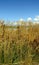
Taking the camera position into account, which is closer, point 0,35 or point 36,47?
point 0,35

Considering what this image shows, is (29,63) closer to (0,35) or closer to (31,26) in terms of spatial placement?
(0,35)

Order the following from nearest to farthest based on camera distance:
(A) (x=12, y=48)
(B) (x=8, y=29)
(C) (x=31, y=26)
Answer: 1. (A) (x=12, y=48)
2. (B) (x=8, y=29)
3. (C) (x=31, y=26)

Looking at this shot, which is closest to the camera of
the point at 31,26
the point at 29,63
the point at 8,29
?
the point at 29,63

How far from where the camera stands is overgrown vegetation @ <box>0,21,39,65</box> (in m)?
10.3

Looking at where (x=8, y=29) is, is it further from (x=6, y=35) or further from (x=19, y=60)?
(x=19, y=60)

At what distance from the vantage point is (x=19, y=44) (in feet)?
35.4

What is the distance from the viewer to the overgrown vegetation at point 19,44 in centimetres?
1034

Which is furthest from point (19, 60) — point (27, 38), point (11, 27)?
point (11, 27)

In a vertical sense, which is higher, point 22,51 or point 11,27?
point 11,27

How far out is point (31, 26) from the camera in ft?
40.7

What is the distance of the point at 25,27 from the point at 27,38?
856mm

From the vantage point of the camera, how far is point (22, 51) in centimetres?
1070

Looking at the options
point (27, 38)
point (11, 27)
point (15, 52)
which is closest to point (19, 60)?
point (15, 52)

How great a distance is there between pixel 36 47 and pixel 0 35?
2.14 metres
